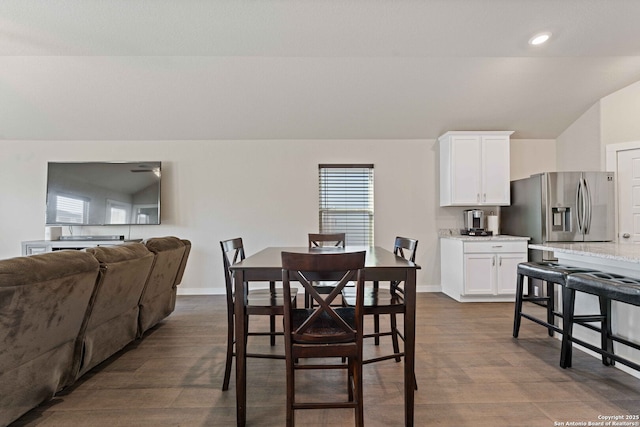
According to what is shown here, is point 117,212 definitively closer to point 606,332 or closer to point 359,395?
point 359,395

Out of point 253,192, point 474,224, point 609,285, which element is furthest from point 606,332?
point 253,192

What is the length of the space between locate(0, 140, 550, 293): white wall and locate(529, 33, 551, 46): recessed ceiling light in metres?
1.86

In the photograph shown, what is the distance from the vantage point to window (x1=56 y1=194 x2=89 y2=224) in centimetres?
477

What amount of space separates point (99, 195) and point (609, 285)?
582 centimetres

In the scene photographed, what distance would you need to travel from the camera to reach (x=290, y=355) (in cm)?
164

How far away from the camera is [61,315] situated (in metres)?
1.89

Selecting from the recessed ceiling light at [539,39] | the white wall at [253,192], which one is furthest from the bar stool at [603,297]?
the white wall at [253,192]

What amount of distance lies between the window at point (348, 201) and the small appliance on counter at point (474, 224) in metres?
1.39

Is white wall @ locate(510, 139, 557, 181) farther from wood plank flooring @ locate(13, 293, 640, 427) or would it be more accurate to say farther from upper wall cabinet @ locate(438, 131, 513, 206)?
wood plank flooring @ locate(13, 293, 640, 427)

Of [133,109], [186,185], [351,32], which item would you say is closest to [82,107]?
[133,109]

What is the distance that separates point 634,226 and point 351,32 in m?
4.22

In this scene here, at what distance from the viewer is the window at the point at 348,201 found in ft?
16.3

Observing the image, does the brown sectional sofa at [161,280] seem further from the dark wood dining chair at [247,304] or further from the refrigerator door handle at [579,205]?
the refrigerator door handle at [579,205]

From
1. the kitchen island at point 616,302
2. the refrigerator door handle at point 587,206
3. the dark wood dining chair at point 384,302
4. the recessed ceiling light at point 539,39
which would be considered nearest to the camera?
the dark wood dining chair at point 384,302
